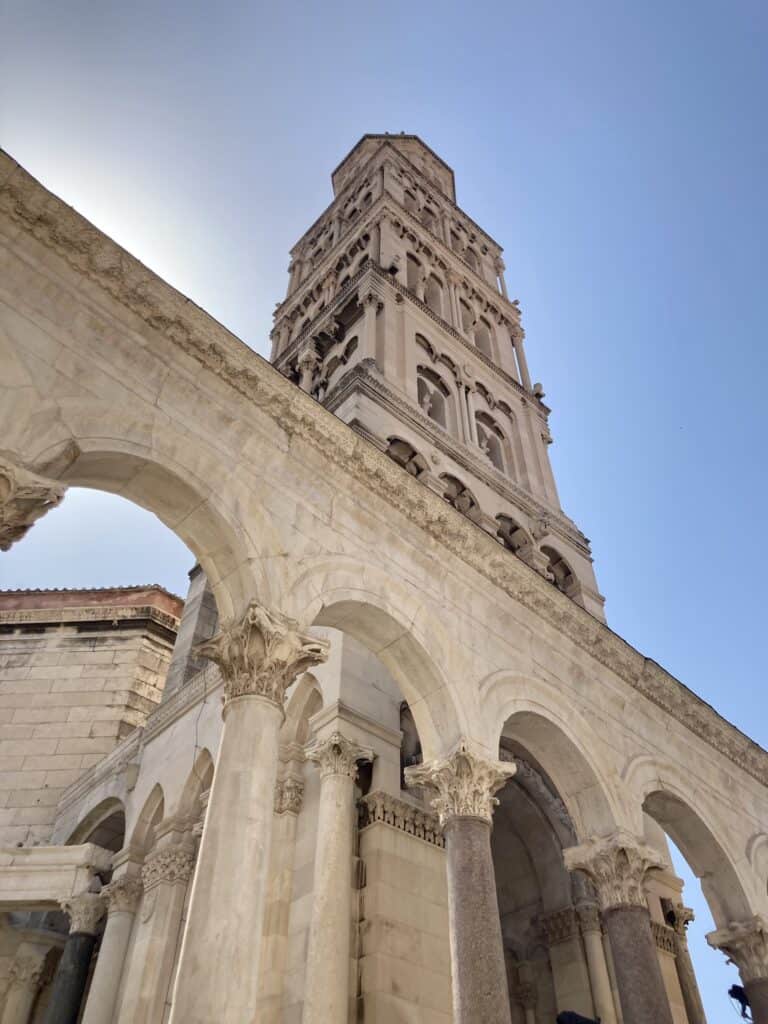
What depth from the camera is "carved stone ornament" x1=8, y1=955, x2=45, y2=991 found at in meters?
13.5

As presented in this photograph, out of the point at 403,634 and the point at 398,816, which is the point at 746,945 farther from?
the point at 403,634

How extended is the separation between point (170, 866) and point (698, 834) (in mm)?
6963

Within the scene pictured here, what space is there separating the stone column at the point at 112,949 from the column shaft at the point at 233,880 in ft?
20.7

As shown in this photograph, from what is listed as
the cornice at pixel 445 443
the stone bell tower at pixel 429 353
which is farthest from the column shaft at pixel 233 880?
the cornice at pixel 445 443

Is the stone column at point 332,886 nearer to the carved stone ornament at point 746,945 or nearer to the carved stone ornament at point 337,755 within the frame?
the carved stone ornament at point 337,755

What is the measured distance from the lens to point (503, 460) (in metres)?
19.2

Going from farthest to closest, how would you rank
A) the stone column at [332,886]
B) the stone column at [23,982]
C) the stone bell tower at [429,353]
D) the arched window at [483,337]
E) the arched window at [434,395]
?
1. the arched window at [483,337]
2. the arched window at [434,395]
3. the stone bell tower at [429,353]
4. the stone column at [23,982]
5. the stone column at [332,886]

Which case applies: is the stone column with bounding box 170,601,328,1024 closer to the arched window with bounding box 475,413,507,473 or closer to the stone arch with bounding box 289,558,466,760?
the stone arch with bounding box 289,558,466,760

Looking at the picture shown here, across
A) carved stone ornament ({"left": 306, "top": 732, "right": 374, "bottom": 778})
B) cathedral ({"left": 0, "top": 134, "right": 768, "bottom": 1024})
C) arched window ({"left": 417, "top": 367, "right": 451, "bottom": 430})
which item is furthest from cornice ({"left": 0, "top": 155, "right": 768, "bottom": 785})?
arched window ({"left": 417, "top": 367, "right": 451, "bottom": 430})

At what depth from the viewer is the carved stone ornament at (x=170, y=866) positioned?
10.8 meters

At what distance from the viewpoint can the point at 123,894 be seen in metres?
11.5

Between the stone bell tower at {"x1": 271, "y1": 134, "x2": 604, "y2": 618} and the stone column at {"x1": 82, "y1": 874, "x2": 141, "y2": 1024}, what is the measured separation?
7.10 metres

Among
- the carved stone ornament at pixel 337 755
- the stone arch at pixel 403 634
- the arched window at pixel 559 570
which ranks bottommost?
the carved stone ornament at pixel 337 755

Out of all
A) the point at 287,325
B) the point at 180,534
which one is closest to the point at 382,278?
the point at 287,325
